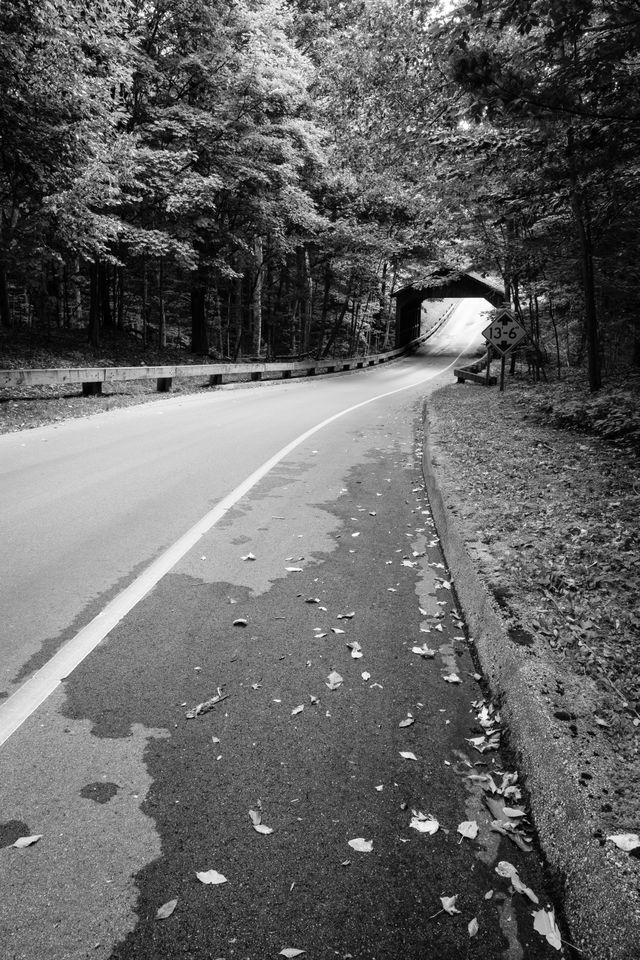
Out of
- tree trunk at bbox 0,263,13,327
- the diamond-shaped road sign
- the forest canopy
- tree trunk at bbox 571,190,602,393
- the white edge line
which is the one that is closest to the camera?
the white edge line

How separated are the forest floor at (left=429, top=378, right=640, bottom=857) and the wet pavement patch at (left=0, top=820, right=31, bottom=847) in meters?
2.14

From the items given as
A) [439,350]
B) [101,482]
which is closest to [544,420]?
→ [101,482]

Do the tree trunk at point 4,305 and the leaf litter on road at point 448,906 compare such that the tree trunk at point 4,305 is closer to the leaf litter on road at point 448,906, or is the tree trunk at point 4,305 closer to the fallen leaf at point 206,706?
the fallen leaf at point 206,706

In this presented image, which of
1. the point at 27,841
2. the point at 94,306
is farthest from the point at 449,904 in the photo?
the point at 94,306

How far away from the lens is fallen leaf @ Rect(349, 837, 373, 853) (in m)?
2.19

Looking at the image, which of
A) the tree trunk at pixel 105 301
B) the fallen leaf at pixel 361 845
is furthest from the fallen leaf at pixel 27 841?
the tree trunk at pixel 105 301

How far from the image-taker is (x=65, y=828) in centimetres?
222

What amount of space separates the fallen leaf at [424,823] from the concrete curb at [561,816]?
41 centimetres

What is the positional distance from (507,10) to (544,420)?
7637mm

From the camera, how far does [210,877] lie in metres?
2.03

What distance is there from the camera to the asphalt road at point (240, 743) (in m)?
1.91

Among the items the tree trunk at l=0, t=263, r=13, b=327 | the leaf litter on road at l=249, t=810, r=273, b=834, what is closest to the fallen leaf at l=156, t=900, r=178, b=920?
the leaf litter on road at l=249, t=810, r=273, b=834

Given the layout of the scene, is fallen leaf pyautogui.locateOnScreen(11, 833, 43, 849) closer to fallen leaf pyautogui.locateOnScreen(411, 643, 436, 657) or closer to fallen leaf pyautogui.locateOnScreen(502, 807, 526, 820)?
fallen leaf pyautogui.locateOnScreen(502, 807, 526, 820)

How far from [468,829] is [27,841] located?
1724mm
